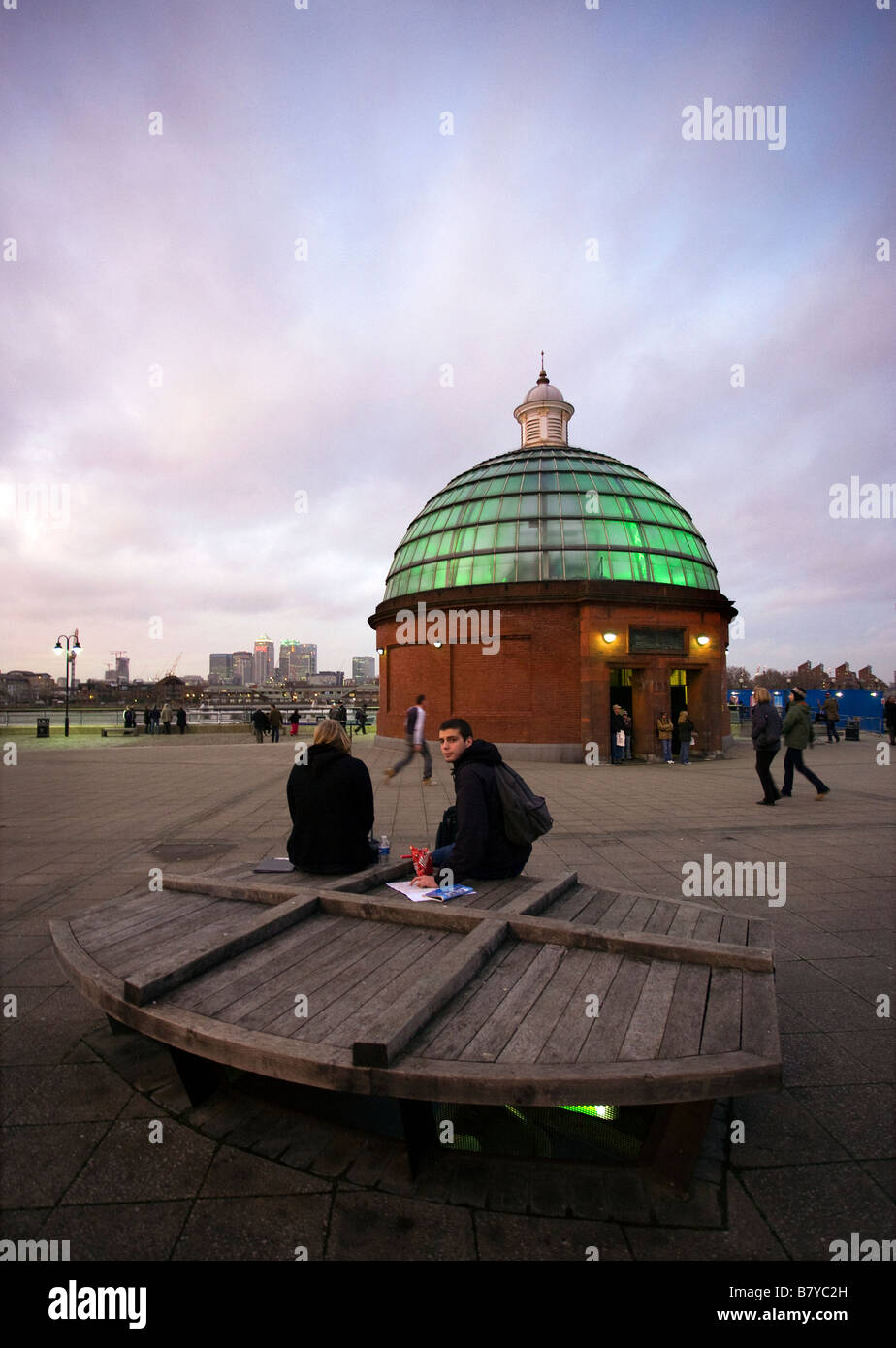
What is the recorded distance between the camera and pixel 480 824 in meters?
4.39

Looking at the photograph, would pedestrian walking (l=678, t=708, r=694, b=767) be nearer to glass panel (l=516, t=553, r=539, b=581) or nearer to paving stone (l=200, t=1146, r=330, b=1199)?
glass panel (l=516, t=553, r=539, b=581)

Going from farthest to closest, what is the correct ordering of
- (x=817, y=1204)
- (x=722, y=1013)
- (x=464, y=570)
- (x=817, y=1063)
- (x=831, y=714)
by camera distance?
(x=831, y=714) → (x=464, y=570) → (x=817, y=1063) → (x=722, y=1013) → (x=817, y=1204)

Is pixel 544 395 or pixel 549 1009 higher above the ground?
pixel 544 395

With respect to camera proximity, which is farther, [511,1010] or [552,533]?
[552,533]

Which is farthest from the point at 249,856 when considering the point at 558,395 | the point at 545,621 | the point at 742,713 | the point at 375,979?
the point at 742,713

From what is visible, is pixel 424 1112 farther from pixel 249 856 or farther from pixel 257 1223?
pixel 249 856

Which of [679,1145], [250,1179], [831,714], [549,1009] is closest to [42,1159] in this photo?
[250,1179]

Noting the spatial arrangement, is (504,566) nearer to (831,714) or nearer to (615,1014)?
(831,714)

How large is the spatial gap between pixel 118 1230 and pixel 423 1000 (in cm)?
145

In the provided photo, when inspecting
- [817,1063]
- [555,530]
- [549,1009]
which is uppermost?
[555,530]

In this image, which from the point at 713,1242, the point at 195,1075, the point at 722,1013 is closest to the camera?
the point at 713,1242

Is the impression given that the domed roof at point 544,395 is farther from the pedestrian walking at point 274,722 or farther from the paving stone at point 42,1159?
the paving stone at point 42,1159

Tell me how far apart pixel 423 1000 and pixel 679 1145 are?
1269mm
